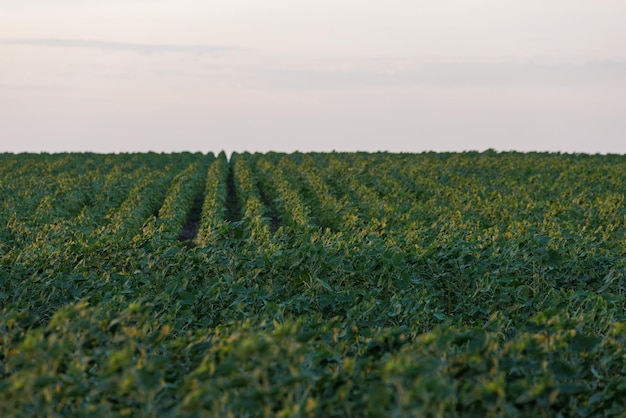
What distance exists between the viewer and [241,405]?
3.90 metres

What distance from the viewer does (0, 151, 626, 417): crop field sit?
4.11m

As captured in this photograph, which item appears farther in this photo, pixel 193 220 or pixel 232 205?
pixel 232 205

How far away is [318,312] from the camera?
821cm

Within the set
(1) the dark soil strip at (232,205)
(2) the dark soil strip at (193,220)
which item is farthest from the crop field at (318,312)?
(1) the dark soil strip at (232,205)

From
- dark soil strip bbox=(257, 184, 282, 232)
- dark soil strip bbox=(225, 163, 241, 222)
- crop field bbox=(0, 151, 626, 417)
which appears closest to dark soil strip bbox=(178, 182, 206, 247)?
crop field bbox=(0, 151, 626, 417)

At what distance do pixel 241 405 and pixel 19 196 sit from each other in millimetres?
20235

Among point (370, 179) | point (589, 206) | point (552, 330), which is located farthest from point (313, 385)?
point (370, 179)

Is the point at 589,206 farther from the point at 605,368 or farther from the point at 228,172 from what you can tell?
the point at 228,172

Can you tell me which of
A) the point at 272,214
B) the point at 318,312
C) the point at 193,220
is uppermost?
the point at 318,312

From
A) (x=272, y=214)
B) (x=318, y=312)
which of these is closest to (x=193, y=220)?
(x=272, y=214)

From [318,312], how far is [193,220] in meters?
15.5

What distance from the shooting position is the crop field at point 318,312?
13.5 feet

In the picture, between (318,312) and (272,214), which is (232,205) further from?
(318,312)

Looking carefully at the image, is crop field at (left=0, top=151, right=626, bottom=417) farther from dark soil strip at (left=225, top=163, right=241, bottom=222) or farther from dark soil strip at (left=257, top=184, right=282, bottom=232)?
dark soil strip at (left=225, top=163, right=241, bottom=222)
